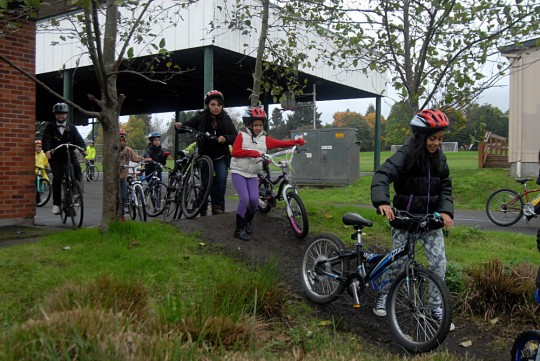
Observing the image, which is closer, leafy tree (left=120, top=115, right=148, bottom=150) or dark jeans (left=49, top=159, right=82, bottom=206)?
dark jeans (left=49, top=159, right=82, bottom=206)

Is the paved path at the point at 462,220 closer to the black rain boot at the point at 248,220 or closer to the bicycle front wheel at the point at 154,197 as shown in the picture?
the bicycle front wheel at the point at 154,197

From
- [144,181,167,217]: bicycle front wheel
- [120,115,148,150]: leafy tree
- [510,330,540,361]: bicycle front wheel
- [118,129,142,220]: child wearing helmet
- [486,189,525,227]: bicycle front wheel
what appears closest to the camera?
[510,330,540,361]: bicycle front wheel

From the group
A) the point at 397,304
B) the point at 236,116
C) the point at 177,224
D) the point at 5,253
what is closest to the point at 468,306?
the point at 397,304

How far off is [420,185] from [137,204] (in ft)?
19.7

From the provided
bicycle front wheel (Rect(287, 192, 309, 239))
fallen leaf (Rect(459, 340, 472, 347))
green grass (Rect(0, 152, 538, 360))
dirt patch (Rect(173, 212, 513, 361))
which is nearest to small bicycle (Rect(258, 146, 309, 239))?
bicycle front wheel (Rect(287, 192, 309, 239))

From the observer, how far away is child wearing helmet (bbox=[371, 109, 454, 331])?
444 cm

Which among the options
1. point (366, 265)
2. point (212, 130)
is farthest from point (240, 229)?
point (366, 265)

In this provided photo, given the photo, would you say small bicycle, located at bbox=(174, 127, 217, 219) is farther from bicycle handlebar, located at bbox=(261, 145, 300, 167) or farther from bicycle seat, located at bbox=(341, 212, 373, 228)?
bicycle seat, located at bbox=(341, 212, 373, 228)

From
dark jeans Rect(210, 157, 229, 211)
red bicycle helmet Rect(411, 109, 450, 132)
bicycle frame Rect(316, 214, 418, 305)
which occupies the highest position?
red bicycle helmet Rect(411, 109, 450, 132)

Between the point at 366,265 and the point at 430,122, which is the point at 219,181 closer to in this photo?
the point at 366,265

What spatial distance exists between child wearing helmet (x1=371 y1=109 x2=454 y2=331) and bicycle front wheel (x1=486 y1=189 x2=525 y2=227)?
7.43 metres

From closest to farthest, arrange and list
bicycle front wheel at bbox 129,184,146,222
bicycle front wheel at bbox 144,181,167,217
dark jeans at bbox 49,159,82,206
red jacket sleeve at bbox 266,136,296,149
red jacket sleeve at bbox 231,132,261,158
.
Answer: red jacket sleeve at bbox 231,132,261,158 → red jacket sleeve at bbox 266,136,296,149 → dark jeans at bbox 49,159,82,206 → bicycle front wheel at bbox 129,184,146,222 → bicycle front wheel at bbox 144,181,167,217

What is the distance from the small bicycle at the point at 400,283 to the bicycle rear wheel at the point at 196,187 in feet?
8.86

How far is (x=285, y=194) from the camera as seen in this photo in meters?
6.66
